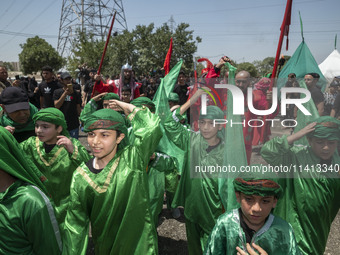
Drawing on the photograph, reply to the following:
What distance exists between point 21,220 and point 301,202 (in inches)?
85.3

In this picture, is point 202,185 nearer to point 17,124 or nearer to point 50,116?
point 50,116

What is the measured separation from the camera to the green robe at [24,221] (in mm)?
1541

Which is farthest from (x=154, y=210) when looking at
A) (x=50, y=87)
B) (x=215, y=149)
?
(x=50, y=87)

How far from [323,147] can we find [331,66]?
659 cm

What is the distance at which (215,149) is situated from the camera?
2811mm

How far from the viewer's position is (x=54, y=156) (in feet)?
9.38

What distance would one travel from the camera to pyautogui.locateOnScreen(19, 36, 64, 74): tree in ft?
122

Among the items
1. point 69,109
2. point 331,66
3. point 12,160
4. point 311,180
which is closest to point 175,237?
point 311,180

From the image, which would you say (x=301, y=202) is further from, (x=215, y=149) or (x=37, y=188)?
(x=37, y=188)

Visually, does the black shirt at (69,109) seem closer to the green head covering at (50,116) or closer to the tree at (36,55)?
the green head covering at (50,116)

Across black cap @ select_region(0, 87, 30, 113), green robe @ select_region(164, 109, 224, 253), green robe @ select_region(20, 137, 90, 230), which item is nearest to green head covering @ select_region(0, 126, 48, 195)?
green robe @ select_region(20, 137, 90, 230)

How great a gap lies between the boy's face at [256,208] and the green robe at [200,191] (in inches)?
33.7

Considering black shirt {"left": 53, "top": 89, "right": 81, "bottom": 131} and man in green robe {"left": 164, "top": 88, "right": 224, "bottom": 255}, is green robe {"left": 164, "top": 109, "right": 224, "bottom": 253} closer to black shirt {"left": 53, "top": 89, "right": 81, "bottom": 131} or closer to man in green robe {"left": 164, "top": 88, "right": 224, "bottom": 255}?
man in green robe {"left": 164, "top": 88, "right": 224, "bottom": 255}

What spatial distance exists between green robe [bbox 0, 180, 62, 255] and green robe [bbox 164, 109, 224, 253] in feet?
5.01
